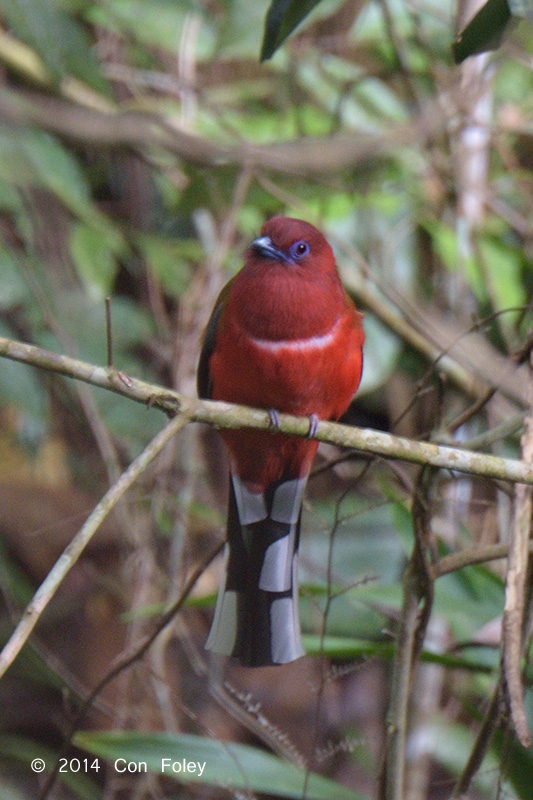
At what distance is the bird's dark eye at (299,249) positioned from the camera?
2.99 meters

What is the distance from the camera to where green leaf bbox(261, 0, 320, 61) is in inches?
89.2

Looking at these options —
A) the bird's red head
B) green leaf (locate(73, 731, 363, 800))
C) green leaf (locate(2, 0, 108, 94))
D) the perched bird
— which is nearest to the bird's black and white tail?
the perched bird

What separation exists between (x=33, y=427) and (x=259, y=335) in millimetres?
1496

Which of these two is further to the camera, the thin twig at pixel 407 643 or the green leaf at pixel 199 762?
the green leaf at pixel 199 762

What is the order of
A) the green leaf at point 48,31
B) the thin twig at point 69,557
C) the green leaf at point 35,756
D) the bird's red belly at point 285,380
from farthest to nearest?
the green leaf at point 35,756 < the green leaf at point 48,31 < the bird's red belly at point 285,380 < the thin twig at point 69,557

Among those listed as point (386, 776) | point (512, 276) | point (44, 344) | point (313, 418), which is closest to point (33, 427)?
point (44, 344)

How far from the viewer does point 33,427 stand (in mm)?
3898

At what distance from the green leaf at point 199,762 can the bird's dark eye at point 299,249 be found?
1.50 meters

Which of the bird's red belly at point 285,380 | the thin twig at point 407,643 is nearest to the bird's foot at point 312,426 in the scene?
the bird's red belly at point 285,380

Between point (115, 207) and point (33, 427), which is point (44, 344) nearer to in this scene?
point (33, 427)

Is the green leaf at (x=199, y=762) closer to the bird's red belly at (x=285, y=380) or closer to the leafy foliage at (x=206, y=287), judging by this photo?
the leafy foliage at (x=206, y=287)

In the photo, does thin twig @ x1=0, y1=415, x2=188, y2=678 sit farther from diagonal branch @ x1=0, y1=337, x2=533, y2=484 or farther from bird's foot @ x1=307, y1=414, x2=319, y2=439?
bird's foot @ x1=307, y1=414, x2=319, y2=439

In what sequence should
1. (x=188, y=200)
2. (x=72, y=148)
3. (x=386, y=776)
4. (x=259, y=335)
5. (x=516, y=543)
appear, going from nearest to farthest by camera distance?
(x=516, y=543) → (x=386, y=776) → (x=259, y=335) → (x=188, y=200) → (x=72, y=148)

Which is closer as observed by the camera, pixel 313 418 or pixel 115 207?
pixel 313 418
